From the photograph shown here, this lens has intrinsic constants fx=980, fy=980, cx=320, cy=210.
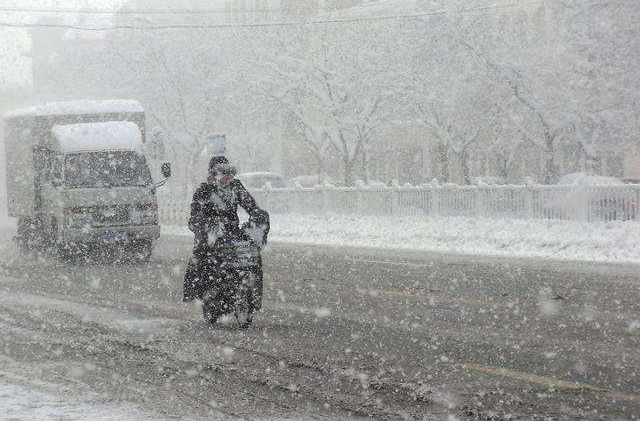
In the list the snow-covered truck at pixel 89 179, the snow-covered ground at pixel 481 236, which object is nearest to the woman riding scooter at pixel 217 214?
the snow-covered truck at pixel 89 179

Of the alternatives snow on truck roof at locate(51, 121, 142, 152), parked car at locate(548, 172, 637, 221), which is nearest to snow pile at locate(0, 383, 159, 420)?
snow on truck roof at locate(51, 121, 142, 152)

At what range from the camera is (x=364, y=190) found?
98.7ft

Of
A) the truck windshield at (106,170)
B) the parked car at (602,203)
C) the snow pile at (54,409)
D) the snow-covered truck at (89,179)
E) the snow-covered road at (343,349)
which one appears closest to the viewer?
the snow pile at (54,409)

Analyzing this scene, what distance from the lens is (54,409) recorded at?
6258 millimetres

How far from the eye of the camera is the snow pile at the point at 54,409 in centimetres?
600

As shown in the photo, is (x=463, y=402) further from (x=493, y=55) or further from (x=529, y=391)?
(x=493, y=55)

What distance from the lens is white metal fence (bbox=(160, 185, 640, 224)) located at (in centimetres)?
2297

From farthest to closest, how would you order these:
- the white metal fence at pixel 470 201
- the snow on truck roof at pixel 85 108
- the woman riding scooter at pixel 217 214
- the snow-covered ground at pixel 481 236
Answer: the white metal fence at pixel 470 201 < the snow on truck roof at pixel 85 108 < the snow-covered ground at pixel 481 236 < the woman riding scooter at pixel 217 214

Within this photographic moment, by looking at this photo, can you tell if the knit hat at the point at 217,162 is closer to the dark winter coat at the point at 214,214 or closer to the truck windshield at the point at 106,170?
the dark winter coat at the point at 214,214

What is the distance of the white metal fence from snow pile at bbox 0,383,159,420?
1806 cm

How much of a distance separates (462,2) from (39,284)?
2577 centimetres

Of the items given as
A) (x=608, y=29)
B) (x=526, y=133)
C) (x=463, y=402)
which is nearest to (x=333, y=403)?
(x=463, y=402)

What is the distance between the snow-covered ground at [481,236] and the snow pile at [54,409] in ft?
44.3

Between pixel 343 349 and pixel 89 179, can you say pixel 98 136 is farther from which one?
pixel 343 349
